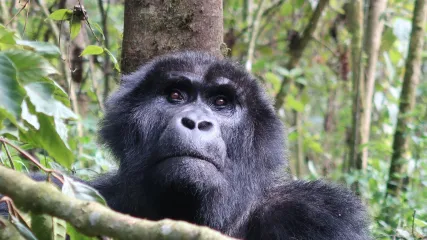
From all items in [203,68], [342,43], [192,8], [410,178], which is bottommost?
[410,178]

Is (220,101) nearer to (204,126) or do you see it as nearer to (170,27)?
(204,126)

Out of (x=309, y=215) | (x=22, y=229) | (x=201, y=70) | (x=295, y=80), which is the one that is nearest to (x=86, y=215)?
(x=22, y=229)

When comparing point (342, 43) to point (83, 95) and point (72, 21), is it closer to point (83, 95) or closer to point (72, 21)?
point (83, 95)

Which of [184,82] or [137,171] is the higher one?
[184,82]

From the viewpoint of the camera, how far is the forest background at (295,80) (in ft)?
6.19

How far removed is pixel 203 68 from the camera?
341 cm

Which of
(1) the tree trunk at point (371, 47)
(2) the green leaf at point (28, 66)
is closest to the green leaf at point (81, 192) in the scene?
(2) the green leaf at point (28, 66)

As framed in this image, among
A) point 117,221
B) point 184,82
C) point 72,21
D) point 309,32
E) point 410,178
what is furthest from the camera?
point 309,32

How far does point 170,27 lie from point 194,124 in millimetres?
854

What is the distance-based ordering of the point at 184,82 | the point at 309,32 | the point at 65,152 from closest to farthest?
the point at 65,152 < the point at 184,82 < the point at 309,32

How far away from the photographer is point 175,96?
3328mm

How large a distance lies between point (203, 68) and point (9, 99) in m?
1.98

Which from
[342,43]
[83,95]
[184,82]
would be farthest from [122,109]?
[342,43]

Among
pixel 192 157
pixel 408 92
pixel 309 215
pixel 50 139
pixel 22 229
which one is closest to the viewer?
pixel 22 229
